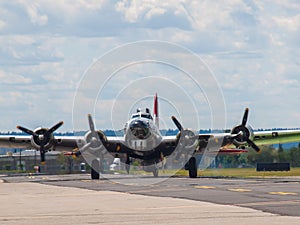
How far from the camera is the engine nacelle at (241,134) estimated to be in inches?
1812

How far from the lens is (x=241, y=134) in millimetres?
46062

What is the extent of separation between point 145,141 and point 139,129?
1.27 meters

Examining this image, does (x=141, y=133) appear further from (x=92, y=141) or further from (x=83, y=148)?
(x=83, y=148)

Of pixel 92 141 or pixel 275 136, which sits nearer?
pixel 92 141

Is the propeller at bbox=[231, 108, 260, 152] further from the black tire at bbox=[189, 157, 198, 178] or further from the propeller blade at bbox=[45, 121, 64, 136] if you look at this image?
the propeller blade at bbox=[45, 121, 64, 136]

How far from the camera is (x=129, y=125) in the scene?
154ft

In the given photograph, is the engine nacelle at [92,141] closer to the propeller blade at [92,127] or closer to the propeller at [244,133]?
the propeller blade at [92,127]

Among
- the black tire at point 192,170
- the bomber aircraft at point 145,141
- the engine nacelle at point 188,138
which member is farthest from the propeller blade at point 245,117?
the black tire at point 192,170

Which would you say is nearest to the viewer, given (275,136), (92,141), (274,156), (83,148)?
(92,141)

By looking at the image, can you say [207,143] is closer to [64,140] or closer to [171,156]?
[171,156]

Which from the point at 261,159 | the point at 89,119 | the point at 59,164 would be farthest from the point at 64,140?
the point at 59,164

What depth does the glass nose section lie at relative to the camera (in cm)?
4656

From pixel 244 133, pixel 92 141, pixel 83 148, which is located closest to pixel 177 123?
pixel 244 133

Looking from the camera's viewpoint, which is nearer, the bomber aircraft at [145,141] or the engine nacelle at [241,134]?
the engine nacelle at [241,134]
